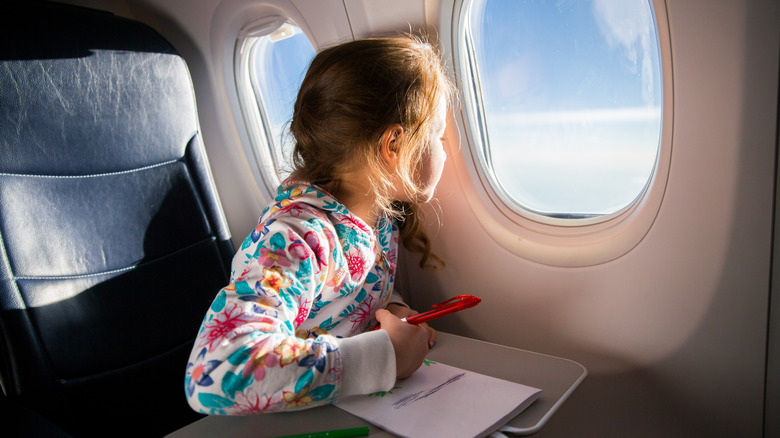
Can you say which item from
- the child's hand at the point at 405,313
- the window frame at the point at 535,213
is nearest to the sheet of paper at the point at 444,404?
the child's hand at the point at 405,313

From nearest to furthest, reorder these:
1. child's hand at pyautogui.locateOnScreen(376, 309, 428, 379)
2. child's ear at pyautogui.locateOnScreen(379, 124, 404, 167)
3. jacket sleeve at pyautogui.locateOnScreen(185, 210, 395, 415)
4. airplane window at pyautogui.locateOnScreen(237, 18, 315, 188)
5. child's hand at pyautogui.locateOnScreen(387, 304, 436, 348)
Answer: jacket sleeve at pyautogui.locateOnScreen(185, 210, 395, 415) < child's hand at pyautogui.locateOnScreen(376, 309, 428, 379) < child's ear at pyautogui.locateOnScreen(379, 124, 404, 167) < child's hand at pyautogui.locateOnScreen(387, 304, 436, 348) < airplane window at pyautogui.locateOnScreen(237, 18, 315, 188)

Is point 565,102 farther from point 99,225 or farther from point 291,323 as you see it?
point 99,225

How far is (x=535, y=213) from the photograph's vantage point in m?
1.25

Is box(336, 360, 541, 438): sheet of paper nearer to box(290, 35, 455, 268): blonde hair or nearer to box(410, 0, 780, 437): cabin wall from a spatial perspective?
box(410, 0, 780, 437): cabin wall

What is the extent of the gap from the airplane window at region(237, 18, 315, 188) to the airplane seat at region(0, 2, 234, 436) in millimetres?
374

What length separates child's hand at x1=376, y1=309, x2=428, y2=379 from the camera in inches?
36.1

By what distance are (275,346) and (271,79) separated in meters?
1.29

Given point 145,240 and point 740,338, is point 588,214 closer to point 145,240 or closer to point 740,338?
point 740,338

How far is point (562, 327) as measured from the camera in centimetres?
121

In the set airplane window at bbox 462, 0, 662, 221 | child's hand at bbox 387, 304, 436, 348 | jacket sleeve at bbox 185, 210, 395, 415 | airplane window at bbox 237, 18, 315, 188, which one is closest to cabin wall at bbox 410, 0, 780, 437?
airplane window at bbox 462, 0, 662, 221

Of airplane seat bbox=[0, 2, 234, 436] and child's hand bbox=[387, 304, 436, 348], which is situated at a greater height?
airplane seat bbox=[0, 2, 234, 436]

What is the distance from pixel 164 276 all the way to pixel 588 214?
1057 mm

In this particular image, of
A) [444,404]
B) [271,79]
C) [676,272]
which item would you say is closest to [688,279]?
[676,272]

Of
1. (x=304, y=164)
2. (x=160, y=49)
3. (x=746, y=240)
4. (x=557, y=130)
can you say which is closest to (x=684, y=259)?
(x=746, y=240)
